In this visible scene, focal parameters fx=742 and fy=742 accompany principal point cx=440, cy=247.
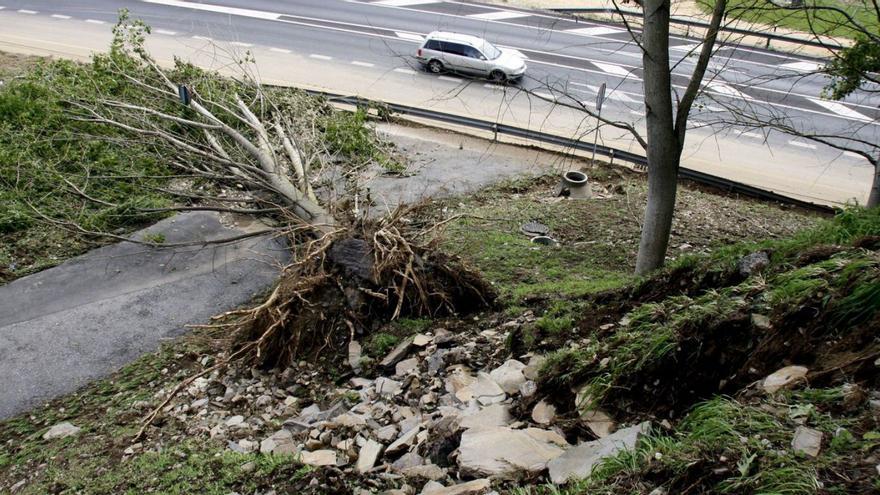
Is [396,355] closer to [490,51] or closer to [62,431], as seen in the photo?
[62,431]

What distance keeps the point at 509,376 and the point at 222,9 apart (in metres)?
20.9

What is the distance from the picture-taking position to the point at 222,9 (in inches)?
956

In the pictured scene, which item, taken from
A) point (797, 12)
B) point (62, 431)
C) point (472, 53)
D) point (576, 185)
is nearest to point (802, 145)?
point (797, 12)

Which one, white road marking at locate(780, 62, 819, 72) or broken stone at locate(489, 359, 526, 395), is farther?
white road marking at locate(780, 62, 819, 72)

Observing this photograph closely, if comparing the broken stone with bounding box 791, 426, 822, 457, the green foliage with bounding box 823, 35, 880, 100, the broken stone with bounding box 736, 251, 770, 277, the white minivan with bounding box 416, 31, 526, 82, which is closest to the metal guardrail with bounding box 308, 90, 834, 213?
the white minivan with bounding box 416, 31, 526, 82

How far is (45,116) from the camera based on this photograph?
47.6ft

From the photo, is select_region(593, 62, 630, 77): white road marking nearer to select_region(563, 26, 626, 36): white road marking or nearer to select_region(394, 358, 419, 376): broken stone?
select_region(563, 26, 626, 36): white road marking

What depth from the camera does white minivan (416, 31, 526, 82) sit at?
19578 millimetres

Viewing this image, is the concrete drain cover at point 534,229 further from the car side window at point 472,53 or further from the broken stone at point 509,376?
the car side window at point 472,53

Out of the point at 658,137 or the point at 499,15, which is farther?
the point at 499,15

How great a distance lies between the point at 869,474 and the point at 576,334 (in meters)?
3.51

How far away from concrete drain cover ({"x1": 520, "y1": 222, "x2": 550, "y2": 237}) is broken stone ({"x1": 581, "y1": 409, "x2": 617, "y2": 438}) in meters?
6.42

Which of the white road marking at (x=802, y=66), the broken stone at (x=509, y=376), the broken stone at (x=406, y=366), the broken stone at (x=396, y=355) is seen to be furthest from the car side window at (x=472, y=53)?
the broken stone at (x=509, y=376)

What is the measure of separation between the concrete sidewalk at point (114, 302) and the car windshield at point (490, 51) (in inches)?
379
